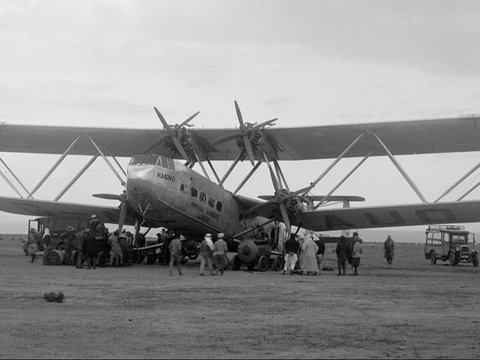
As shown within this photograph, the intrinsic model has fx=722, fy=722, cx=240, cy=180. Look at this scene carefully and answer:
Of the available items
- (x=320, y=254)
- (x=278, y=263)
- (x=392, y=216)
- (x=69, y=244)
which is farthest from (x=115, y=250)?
(x=392, y=216)

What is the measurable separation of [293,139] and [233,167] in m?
2.91

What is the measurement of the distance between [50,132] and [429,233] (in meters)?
24.4

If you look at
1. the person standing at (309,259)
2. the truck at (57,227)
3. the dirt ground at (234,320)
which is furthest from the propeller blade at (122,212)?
the dirt ground at (234,320)

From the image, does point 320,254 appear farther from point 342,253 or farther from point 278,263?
point 342,253

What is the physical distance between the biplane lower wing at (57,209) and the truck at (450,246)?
743 inches

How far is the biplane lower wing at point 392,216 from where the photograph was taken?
27.6 m

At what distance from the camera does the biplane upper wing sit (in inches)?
1114

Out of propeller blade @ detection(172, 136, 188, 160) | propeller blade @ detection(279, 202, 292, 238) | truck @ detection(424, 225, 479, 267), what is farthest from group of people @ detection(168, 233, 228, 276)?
truck @ detection(424, 225, 479, 267)

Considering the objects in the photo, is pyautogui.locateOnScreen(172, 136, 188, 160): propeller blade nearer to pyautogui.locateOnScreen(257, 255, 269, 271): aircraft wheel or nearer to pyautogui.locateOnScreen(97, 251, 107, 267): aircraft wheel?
pyautogui.locateOnScreen(97, 251, 107, 267): aircraft wheel

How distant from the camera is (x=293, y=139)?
30.9 m

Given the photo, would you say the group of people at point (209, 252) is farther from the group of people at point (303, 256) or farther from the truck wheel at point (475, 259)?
the truck wheel at point (475, 259)

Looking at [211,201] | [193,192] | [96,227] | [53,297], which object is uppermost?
[193,192]

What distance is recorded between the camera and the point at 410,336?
1100 centimetres

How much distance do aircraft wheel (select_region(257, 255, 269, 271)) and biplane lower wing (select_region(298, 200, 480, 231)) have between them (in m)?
2.85
